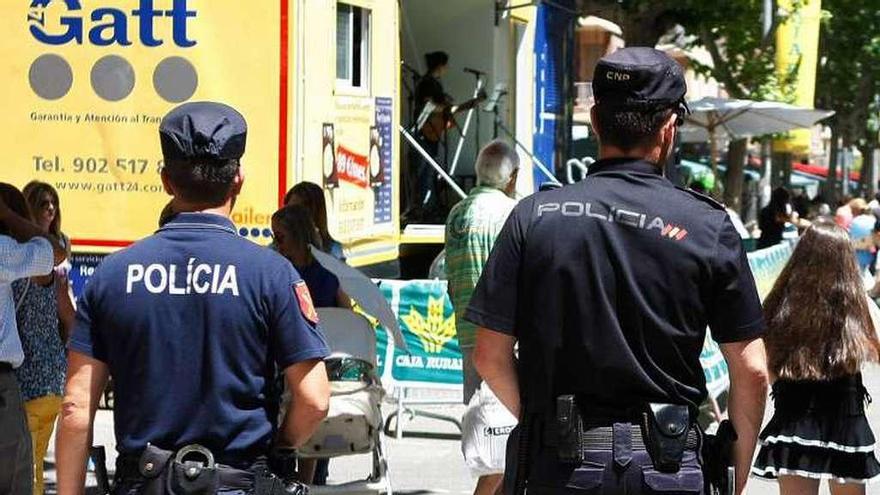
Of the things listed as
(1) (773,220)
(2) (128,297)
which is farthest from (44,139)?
(1) (773,220)

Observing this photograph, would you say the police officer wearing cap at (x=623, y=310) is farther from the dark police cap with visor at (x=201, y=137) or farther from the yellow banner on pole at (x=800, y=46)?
the yellow banner on pole at (x=800, y=46)

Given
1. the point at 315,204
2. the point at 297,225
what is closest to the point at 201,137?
the point at 297,225

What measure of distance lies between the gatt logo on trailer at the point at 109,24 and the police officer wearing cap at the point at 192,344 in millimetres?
5461

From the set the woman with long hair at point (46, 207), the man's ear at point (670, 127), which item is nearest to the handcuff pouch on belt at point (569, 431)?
the man's ear at point (670, 127)

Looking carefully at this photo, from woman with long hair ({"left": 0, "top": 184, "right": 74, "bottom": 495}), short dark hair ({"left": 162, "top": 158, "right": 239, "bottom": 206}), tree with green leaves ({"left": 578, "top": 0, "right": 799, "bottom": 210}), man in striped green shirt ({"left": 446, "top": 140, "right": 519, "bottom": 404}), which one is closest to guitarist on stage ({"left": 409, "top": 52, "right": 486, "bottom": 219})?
tree with green leaves ({"left": 578, "top": 0, "right": 799, "bottom": 210})

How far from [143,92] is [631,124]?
597 centimetres

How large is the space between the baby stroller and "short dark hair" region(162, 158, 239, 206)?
2304mm

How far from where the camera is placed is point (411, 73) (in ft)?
49.9

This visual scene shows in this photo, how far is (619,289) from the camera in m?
3.68

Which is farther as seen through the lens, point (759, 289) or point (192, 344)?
point (759, 289)

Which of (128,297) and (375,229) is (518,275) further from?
(375,229)

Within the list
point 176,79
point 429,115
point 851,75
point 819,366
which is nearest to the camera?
point 819,366

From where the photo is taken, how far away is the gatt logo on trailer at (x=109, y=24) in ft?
30.1

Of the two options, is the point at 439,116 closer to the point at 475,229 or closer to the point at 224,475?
the point at 475,229
